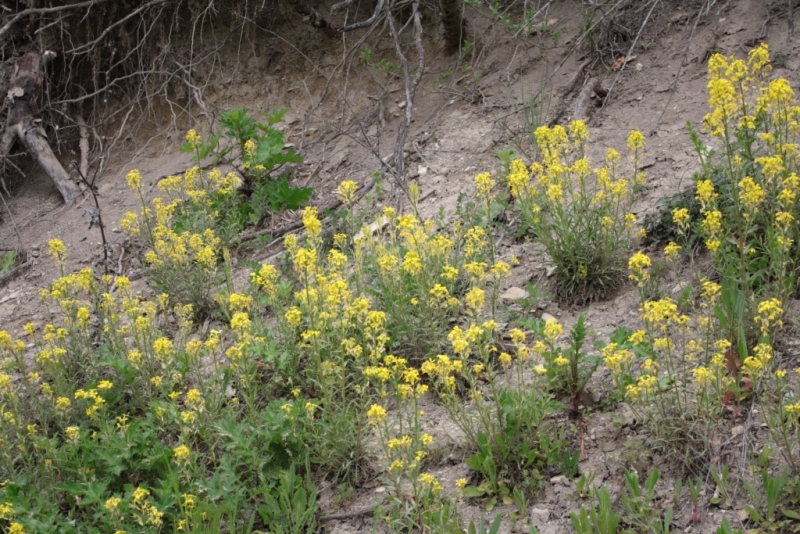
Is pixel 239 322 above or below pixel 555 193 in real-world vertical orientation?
above

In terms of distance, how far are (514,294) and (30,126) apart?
5630 millimetres

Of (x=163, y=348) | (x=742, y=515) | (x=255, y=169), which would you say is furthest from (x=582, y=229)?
(x=255, y=169)

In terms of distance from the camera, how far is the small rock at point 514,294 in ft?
14.8

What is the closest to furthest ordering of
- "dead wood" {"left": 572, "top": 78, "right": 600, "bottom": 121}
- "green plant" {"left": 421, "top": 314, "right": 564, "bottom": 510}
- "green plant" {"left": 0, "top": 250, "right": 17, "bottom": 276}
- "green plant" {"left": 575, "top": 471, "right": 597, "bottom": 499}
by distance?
"green plant" {"left": 575, "top": 471, "right": 597, "bottom": 499}, "green plant" {"left": 421, "top": 314, "right": 564, "bottom": 510}, "dead wood" {"left": 572, "top": 78, "right": 600, "bottom": 121}, "green plant" {"left": 0, "top": 250, "right": 17, "bottom": 276}

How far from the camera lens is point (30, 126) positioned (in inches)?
299

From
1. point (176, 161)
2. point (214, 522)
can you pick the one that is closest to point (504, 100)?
point (176, 161)

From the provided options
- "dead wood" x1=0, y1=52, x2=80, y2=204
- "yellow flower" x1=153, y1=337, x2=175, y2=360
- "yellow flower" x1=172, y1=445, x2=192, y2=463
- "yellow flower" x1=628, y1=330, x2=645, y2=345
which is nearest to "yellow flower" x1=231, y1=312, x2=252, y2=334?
"yellow flower" x1=153, y1=337, x2=175, y2=360

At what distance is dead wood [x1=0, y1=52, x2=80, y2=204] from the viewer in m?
7.49

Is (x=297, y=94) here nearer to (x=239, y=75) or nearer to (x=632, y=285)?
(x=239, y=75)

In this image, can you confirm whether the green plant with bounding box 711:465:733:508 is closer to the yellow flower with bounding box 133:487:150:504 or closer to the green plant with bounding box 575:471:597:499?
the green plant with bounding box 575:471:597:499

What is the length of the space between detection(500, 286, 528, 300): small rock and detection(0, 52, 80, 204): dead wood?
4.87 meters

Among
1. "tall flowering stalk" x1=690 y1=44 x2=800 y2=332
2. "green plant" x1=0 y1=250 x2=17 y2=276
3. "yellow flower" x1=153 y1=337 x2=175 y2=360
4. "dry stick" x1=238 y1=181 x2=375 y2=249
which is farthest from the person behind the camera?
"green plant" x1=0 y1=250 x2=17 y2=276

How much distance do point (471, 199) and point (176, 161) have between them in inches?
137

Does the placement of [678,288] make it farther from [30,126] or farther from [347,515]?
[30,126]
